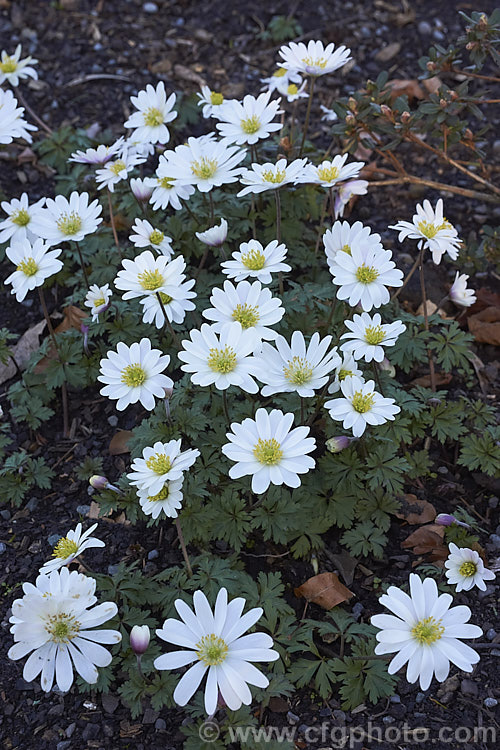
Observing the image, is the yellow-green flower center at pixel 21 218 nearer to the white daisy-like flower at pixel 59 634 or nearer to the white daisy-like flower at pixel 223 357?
the white daisy-like flower at pixel 223 357

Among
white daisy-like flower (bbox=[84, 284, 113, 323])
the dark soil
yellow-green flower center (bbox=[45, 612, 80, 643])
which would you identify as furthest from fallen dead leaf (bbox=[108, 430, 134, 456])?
yellow-green flower center (bbox=[45, 612, 80, 643])

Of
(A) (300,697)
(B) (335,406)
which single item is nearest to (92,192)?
(B) (335,406)

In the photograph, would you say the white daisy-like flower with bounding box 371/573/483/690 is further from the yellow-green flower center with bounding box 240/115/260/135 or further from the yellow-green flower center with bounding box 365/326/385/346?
the yellow-green flower center with bounding box 240/115/260/135

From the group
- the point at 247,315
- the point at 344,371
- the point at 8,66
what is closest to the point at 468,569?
the point at 344,371

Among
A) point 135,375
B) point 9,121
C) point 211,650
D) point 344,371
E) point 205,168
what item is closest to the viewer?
point 211,650

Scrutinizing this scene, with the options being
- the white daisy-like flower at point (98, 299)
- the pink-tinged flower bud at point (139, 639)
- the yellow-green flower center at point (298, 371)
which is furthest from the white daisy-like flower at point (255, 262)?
the pink-tinged flower bud at point (139, 639)

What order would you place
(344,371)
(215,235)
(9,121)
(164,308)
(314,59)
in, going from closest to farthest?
(344,371), (164,308), (215,235), (314,59), (9,121)

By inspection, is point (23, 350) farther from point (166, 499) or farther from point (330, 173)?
point (330, 173)

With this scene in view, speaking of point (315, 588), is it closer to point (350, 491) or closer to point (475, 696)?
point (350, 491)
